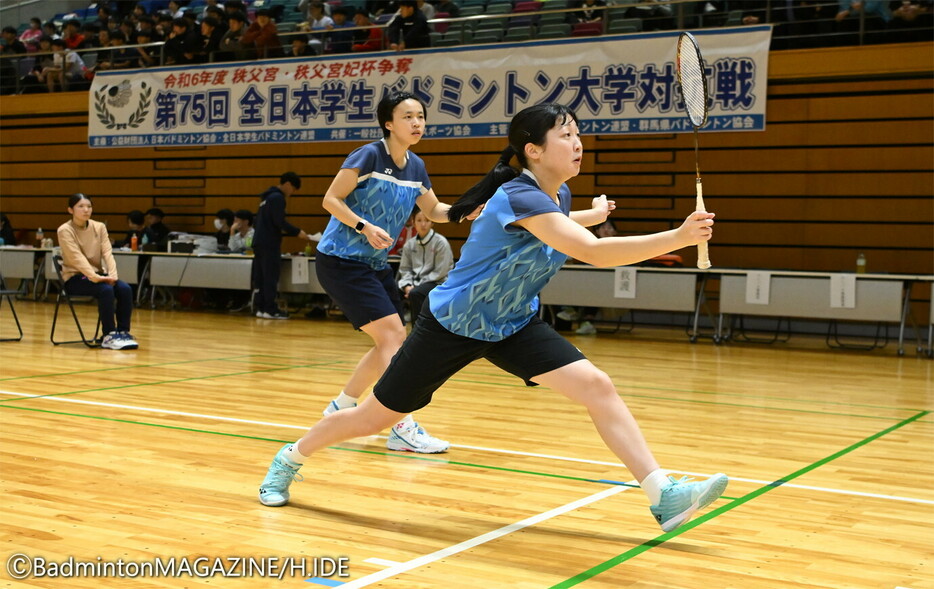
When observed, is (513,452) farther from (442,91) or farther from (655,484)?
(442,91)

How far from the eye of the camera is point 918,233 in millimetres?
10500

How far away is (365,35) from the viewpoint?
13422 millimetres

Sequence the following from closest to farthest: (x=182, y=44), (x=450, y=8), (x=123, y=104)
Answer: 1. (x=450, y=8)
2. (x=182, y=44)
3. (x=123, y=104)

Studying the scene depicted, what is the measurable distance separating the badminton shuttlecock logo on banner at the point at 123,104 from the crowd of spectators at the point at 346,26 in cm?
59

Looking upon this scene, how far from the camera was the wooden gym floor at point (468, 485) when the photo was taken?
274 cm

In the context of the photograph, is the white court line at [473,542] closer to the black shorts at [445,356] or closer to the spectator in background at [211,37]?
the black shorts at [445,356]

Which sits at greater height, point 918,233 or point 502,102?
point 502,102

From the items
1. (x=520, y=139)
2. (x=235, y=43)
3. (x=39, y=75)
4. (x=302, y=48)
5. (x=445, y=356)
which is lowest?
(x=445, y=356)

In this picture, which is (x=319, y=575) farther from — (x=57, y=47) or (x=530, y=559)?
(x=57, y=47)

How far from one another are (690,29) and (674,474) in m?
7.81

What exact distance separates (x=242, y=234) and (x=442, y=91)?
131 inches

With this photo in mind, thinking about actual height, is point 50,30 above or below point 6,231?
above

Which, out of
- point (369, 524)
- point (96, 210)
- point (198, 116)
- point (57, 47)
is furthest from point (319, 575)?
point (57, 47)

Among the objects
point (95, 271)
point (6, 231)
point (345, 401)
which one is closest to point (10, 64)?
point (6, 231)
